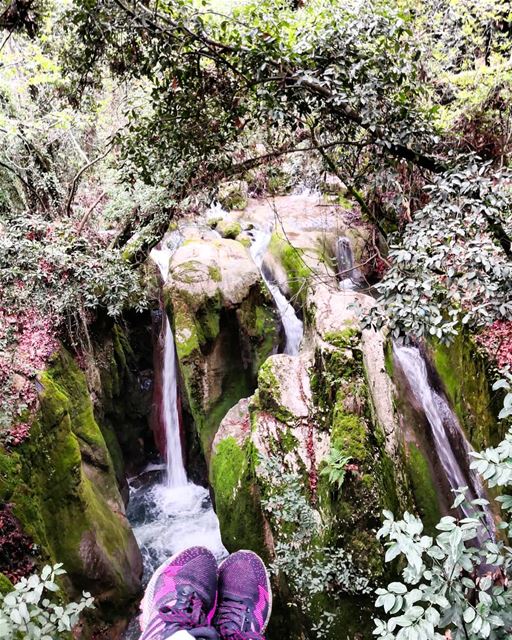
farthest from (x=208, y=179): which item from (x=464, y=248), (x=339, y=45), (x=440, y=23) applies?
(x=440, y=23)

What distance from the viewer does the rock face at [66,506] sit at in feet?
15.2

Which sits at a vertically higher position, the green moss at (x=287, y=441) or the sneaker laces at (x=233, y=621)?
the green moss at (x=287, y=441)

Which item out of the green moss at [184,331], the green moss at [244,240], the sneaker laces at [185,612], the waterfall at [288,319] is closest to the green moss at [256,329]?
the waterfall at [288,319]

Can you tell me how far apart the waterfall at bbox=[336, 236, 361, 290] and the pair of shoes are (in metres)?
7.34

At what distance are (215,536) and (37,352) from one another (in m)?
4.57

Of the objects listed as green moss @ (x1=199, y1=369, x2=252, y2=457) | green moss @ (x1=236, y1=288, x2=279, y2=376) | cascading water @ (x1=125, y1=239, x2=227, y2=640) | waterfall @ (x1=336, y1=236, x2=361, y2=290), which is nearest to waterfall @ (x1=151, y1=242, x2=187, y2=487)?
cascading water @ (x1=125, y1=239, x2=227, y2=640)

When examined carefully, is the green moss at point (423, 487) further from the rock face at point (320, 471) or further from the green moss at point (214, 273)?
the green moss at point (214, 273)

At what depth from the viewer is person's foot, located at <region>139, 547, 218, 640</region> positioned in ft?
8.81

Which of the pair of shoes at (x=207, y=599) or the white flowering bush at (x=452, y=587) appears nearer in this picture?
the white flowering bush at (x=452, y=587)

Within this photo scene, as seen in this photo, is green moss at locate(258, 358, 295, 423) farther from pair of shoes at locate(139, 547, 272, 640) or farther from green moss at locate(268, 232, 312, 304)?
green moss at locate(268, 232, 312, 304)

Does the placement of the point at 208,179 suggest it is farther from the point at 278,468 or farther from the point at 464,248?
the point at 278,468

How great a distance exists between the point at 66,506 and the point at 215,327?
4.21 metres

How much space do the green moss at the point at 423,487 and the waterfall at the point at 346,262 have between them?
5.22 m

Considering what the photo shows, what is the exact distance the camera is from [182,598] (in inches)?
122
